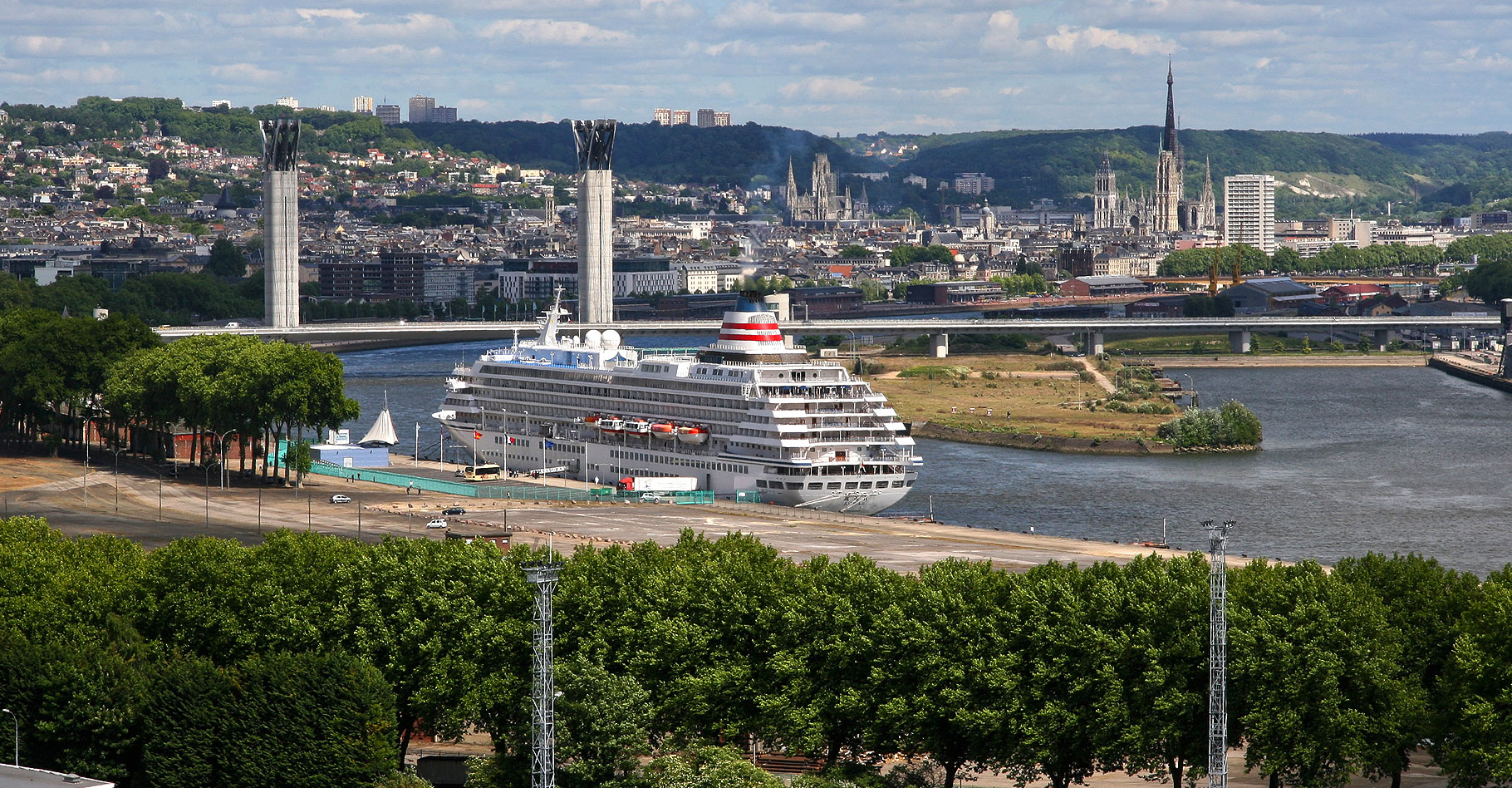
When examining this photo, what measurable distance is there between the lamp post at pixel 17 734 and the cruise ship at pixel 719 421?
21822 millimetres

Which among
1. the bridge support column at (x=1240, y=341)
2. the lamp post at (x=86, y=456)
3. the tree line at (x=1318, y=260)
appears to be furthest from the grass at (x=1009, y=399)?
the tree line at (x=1318, y=260)

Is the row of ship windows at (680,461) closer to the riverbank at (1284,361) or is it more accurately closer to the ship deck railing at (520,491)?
the ship deck railing at (520,491)

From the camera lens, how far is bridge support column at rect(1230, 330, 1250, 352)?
95188mm

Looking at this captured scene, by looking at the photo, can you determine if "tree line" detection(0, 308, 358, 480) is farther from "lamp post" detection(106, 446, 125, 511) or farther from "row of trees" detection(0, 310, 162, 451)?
"lamp post" detection(106, 446, 125, 511)

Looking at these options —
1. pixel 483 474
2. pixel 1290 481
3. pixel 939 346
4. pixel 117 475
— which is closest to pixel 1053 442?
pixel 1290 481

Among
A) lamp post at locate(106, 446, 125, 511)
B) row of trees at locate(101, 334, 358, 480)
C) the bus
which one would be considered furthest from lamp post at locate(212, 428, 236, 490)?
the bus

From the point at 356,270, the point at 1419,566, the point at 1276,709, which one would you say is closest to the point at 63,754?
the point at 1276,709

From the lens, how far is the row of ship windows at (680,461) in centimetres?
4322

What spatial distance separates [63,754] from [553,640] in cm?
557

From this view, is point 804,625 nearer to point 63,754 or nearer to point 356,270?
point 63,754

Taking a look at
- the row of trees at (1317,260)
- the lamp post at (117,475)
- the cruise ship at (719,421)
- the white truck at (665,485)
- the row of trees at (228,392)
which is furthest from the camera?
the row of trees at (1317,260)

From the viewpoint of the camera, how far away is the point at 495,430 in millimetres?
52312

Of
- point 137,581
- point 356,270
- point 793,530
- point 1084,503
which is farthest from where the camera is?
point 356,270

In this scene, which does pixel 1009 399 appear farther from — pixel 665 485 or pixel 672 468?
pixel 665 485
